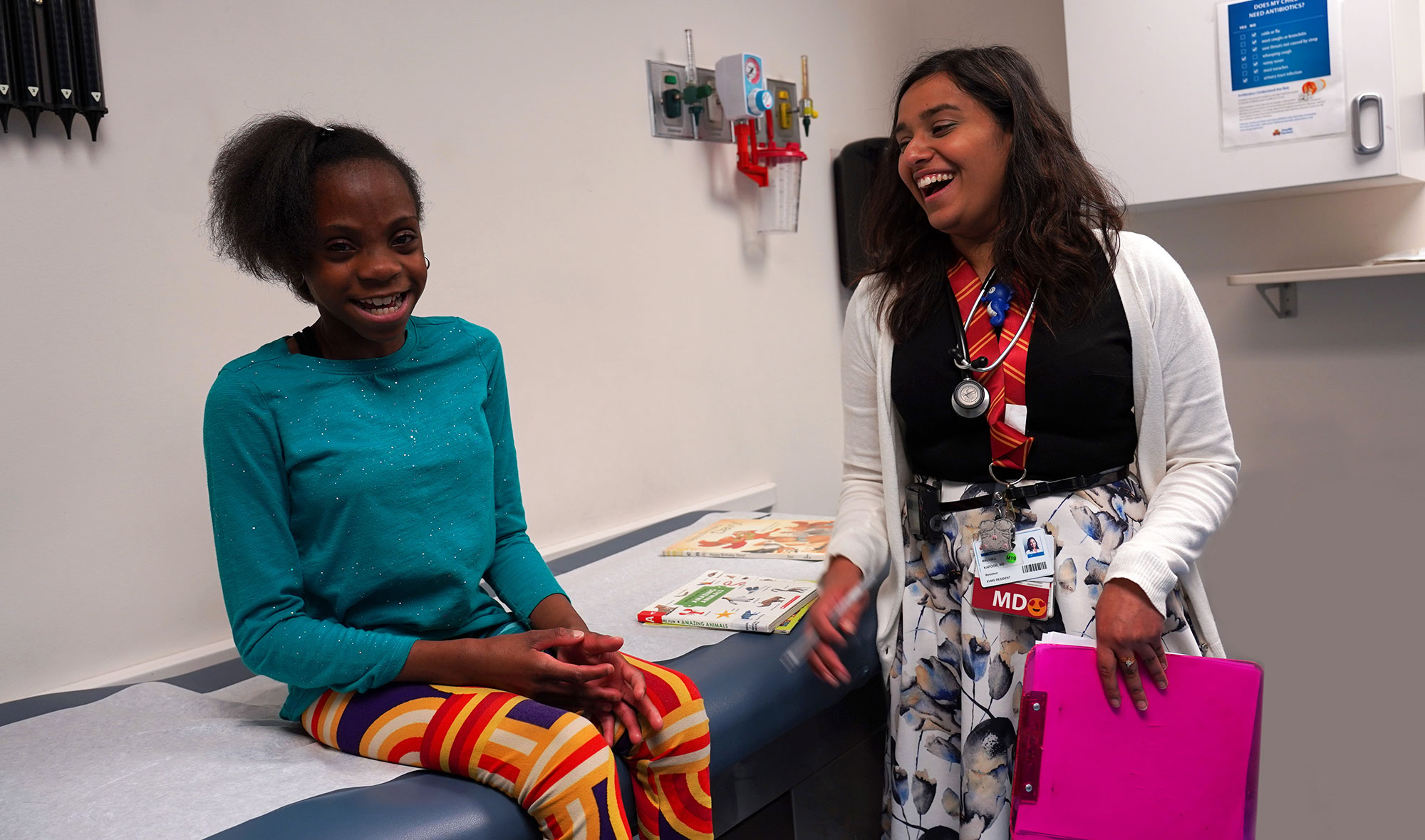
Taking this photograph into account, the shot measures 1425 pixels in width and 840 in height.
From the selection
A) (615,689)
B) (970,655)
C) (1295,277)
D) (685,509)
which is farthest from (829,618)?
(1295,277)

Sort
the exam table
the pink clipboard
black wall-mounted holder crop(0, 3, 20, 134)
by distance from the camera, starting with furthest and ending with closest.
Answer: black wall-mounted holder crop(0, 3, 20, 134), the pink clipboard, the exam table

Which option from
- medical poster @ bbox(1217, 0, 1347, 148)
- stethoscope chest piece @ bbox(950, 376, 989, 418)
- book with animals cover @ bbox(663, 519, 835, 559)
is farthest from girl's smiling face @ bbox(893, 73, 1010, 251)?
medical poster @ bbox(1217, 0, 1347, 148)

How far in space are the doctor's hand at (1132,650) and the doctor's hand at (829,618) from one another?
0.32 metres

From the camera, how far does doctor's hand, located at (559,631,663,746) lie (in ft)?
3.95

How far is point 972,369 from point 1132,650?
402 mm

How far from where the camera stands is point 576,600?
1854mm

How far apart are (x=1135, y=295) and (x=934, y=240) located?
12.1 inches

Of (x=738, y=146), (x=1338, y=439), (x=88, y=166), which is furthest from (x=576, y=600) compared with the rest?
(x=1338, y=439)

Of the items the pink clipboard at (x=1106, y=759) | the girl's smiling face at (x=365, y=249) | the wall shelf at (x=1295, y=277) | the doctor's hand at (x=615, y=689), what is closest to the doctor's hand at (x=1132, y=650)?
the pink clipboard at (x=1106, y=759)

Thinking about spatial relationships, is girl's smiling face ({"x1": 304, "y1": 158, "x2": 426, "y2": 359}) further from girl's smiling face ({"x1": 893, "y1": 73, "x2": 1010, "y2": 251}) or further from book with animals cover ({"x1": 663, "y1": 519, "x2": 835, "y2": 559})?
book with animals cover ({"x1": 663, "y1": 519, "x2": 835, "y2": 559})

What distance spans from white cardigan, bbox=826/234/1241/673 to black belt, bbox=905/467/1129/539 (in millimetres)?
24

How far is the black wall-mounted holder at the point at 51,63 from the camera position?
4.85ft

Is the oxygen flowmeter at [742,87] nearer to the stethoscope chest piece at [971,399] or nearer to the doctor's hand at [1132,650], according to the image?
the stethoscope chest piece at [971,399]

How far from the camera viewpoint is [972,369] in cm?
137
